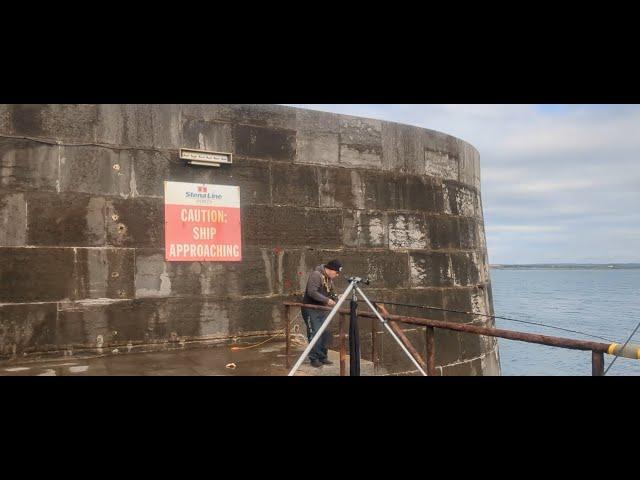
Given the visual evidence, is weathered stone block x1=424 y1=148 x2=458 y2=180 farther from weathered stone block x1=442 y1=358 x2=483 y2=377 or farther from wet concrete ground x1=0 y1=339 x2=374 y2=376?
wet concrete ground x1=0 y1=339 x2=374 y2=376

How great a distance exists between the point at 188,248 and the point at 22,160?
2539 millimetres

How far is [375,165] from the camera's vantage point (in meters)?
9.02

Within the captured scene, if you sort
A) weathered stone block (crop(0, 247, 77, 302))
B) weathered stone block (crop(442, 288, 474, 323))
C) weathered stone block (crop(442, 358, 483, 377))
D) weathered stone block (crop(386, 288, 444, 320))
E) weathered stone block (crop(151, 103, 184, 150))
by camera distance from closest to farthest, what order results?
weathered stone block (crop(0, 247, 77, 302)) → weathered stone block (crop(151, 103, 184, 150)) → weathered stone block (crop(386, 288, 444, 320)) → weathered stone block (crop(442, 358, 483, 377)) → weathered stone block (crop(442, 288, 474, 323))

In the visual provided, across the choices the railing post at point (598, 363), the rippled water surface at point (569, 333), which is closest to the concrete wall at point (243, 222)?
the railing post at point (598, 363)

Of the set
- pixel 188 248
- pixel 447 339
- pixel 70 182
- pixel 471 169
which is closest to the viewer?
pixel 70 182

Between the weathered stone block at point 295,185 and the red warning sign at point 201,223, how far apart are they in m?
0.74

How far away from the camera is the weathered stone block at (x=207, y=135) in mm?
7508

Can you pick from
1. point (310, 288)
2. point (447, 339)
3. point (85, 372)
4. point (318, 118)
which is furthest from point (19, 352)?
point (447, 339)

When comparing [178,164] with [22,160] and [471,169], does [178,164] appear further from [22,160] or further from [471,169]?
[471,169]

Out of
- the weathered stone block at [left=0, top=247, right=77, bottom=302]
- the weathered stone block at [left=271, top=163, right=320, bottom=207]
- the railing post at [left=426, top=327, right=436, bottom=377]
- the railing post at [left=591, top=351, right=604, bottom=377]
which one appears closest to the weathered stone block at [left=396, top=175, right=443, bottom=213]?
the weathered stone block at [left=271, top=163, right=320, bottom=207]

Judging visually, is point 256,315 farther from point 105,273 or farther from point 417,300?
point 417,300

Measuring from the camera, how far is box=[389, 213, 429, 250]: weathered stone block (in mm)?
9047

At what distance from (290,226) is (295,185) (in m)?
0.74

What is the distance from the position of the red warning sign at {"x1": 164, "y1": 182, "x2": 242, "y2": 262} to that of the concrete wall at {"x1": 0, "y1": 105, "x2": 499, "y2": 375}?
0.15 metres
